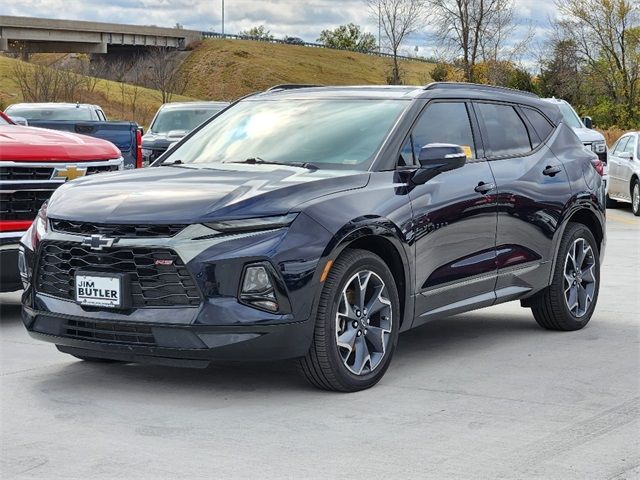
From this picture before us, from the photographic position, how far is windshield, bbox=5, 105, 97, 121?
896 inches

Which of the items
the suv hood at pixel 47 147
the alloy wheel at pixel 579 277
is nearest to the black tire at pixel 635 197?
the alloy wheel at pixel 579 277

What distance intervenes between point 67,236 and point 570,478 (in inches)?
120

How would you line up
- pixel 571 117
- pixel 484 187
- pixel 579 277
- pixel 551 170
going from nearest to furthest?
pixel 484 187, pixel 551 170, pixel 579 277, pixel 571 117

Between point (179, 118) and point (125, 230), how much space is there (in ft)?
58.5

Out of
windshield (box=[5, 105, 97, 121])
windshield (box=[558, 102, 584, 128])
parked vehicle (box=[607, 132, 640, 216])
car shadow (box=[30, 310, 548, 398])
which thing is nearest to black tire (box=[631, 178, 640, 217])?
parked vehicle (box=[607, 132, 640, 216])

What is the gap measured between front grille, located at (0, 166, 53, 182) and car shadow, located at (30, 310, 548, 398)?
208 centimetres

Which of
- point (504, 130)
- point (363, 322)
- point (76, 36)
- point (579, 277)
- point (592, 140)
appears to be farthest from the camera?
point (76, 36)

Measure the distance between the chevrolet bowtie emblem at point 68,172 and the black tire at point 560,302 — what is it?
3647mm

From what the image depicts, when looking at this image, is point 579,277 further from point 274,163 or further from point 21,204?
point 21,204

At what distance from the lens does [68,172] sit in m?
9.35

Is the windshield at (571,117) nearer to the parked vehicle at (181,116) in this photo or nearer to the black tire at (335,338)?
the parked vehicle at (181,116)

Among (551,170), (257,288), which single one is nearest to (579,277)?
(551,170)

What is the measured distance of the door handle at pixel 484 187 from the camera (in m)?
7.68

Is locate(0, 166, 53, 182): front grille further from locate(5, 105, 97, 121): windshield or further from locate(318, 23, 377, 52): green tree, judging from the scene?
locate(318, 23, 377, 52): green tree
